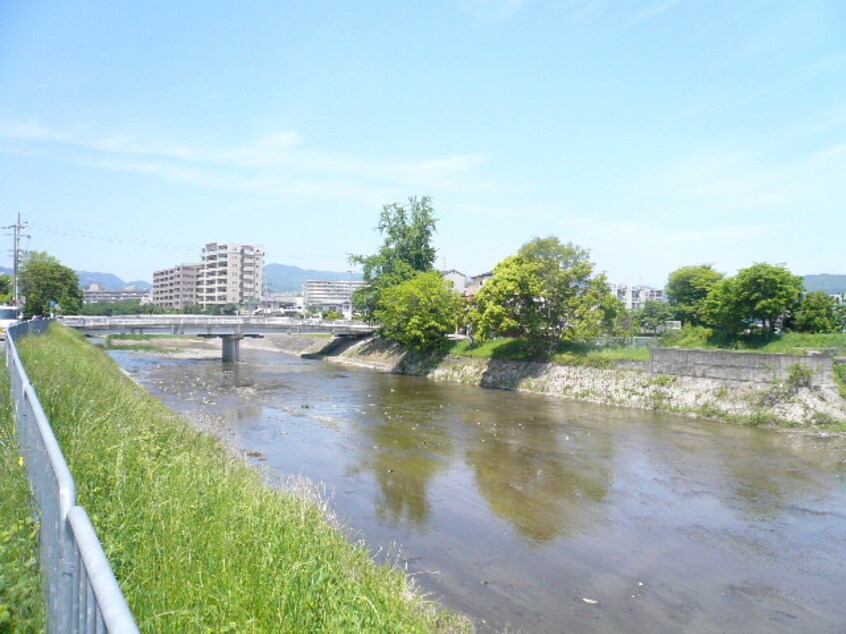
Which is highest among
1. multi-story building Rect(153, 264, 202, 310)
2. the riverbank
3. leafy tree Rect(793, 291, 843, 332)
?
multi-story building Rect(153, 264, 202, 310)

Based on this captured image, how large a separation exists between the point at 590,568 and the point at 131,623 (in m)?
11.8

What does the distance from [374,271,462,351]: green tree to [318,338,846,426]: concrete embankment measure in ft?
20.8

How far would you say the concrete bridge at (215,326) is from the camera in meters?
53.2

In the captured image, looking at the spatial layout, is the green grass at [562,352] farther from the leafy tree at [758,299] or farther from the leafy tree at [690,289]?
the leafy tree at [690,289]

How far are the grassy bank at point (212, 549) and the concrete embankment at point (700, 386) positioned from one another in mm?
24827

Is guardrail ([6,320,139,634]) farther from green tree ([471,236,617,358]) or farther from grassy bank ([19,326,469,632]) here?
green tree ([471,236,617,358])

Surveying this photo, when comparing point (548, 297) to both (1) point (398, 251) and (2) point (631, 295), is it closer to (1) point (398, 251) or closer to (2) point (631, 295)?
(1) point (398, 251)

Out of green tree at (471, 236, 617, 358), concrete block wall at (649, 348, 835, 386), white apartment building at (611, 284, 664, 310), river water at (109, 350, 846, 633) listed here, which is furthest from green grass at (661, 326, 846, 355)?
white apartment building at (611, 284, 664, 310)

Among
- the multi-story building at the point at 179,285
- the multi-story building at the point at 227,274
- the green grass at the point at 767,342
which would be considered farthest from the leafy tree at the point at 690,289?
the multi-story building at the point at 179,285

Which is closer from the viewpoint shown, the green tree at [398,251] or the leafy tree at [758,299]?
the leafy tree at [758,299]

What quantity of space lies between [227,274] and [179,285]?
799 inches

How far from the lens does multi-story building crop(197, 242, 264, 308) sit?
13975 cm

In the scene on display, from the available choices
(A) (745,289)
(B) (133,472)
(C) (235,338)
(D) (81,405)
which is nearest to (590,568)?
(B) (133,472)

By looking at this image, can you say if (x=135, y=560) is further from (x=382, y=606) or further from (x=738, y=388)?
(x=738, y=388)
